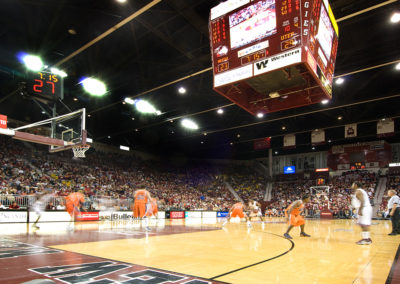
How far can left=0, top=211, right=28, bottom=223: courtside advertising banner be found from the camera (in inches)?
581

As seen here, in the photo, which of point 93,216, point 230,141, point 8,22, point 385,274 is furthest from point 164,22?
point 230,141

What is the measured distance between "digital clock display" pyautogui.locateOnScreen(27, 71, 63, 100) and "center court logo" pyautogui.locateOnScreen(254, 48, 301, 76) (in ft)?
29.3

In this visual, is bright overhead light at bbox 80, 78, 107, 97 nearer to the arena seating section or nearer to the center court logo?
the arena seating section

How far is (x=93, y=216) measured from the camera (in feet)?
66.8

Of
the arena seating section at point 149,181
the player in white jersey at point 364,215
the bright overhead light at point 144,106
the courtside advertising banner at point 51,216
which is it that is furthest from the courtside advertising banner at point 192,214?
the player in white jersey at point 364,215

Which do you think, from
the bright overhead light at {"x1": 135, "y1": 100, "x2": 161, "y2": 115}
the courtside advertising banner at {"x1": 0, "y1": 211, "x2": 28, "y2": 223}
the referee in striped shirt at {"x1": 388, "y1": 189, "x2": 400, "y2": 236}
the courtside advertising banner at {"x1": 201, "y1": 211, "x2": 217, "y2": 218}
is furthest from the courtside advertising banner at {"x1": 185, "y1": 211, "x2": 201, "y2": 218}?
the referee in striped shirt at {"x1": 388, "y1": 189, "x2": 400, "y2": 236}

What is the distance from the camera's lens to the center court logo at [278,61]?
6383mm

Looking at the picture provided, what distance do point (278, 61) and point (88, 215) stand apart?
18.1 meters

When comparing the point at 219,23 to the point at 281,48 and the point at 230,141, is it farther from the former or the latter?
the point at 230,141

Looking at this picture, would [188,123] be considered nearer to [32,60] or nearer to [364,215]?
[32,60]

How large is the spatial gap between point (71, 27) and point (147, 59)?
384cm

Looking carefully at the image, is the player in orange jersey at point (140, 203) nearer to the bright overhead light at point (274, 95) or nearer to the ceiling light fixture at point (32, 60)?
the bright overhead light at point (274, 95)

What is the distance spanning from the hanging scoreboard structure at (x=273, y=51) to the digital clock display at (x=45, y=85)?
296 inches

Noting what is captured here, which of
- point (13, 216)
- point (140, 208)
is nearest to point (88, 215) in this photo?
point (13, 216)
